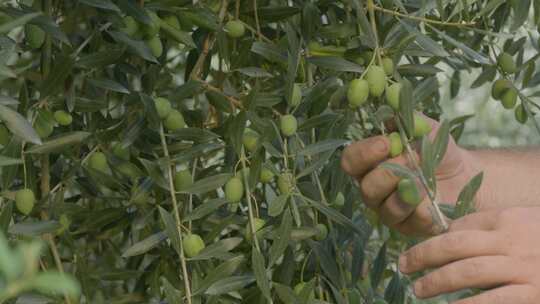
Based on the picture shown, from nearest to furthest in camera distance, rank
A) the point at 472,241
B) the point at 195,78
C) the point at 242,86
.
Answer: the point at 472,241
the point at 195,78
the point at 242,86

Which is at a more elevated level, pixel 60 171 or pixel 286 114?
pixel 286 114

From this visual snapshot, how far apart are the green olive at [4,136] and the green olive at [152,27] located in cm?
17

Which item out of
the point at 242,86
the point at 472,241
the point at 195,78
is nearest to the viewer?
the point at 472,241

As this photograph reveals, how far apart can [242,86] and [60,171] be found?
23cm

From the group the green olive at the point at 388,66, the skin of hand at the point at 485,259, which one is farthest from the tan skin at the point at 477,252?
the green olive at the point at 388,66

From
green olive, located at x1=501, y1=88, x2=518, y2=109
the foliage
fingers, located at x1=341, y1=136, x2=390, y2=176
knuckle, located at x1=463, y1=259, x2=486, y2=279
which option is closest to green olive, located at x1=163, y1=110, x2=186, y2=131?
the foliage

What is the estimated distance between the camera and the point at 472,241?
0.82 meters

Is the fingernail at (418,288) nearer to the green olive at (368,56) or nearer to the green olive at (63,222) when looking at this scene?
the green olive at (368,56)

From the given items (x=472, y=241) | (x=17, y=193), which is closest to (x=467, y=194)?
(x=472, y=241)

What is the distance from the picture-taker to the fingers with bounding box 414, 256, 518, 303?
0.82 meters

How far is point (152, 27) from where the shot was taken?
0.91 m

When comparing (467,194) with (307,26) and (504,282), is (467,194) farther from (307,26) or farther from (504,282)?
(307,26)

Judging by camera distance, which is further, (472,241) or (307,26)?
(307,26)

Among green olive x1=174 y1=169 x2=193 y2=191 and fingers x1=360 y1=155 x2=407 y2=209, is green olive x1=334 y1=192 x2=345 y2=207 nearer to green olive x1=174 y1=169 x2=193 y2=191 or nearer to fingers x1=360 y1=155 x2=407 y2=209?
fingers x1=360 y1=155 x2=407 y2=209
